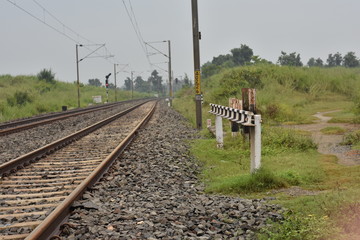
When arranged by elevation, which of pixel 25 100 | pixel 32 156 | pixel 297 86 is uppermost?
pixel 297 86

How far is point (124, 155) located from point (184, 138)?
13.3 ft

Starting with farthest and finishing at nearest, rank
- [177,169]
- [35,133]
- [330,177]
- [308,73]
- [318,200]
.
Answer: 1. [308,73]
2. [35,133]
3. [177,169]
4. [330,177]
5. [318,200]

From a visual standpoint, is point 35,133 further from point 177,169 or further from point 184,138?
point 177,169

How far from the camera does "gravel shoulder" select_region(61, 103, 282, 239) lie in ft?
15.1

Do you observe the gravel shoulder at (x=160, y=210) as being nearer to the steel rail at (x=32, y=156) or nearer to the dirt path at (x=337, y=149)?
the steel rail at (x=32, y=156)

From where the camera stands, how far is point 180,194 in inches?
256

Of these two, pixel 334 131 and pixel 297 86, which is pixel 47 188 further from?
pixel 297 86

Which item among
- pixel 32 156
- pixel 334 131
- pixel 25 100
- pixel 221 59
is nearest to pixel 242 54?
→ pixel 221 59

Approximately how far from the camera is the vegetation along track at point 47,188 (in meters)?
4.80

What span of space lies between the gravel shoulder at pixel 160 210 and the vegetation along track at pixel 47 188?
0.68 ft

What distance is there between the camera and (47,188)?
6.80m

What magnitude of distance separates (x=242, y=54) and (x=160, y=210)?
88065 millimetres

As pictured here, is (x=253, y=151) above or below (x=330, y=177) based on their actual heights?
above

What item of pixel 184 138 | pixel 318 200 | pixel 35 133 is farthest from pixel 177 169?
pixel 35 133
